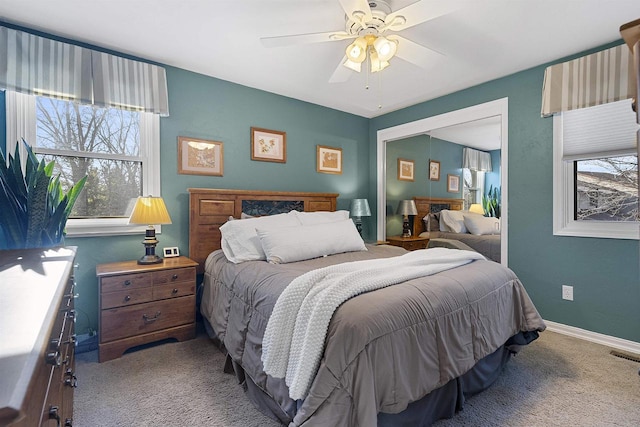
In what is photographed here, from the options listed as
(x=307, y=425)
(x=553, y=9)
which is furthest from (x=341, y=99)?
(x=307, y=425)

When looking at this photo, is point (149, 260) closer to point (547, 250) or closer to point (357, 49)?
point (357, 49)

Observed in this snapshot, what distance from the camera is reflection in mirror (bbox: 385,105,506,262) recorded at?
11.1 ft

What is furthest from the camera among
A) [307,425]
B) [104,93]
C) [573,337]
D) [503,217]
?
[503,217]

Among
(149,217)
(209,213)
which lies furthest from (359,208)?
(149,217)

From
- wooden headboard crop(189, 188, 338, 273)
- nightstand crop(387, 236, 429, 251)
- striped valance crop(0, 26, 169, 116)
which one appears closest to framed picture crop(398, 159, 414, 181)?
nightstand crop(387, 236, 429, 251)

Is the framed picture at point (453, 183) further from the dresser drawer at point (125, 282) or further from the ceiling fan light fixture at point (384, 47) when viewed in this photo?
the dresser drawer at point (125, 282)

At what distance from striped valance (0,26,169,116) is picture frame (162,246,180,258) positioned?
1.24m

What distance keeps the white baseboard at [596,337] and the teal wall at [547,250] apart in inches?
1.5

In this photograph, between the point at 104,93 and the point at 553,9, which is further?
the point at 104,93

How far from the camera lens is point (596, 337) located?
272 centimetres

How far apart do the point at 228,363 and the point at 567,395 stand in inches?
84.4

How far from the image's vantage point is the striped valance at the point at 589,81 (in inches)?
98.2

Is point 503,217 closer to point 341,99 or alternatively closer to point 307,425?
point 341,99

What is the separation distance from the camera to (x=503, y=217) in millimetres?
3277
